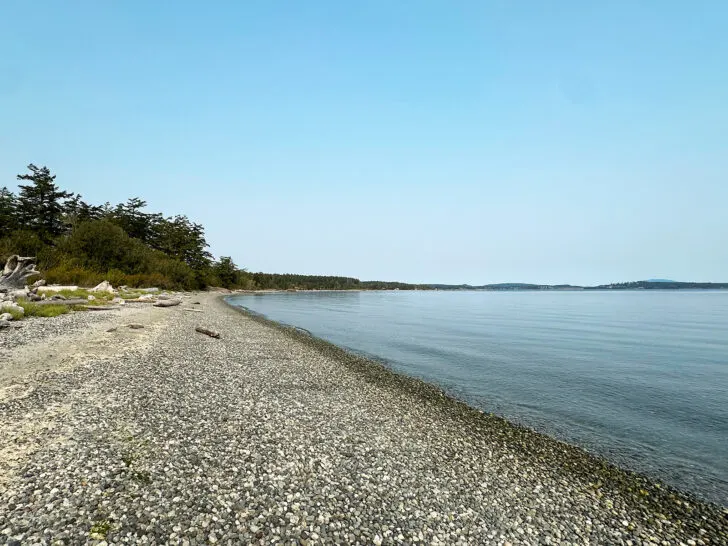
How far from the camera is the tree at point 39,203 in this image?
2805 inches

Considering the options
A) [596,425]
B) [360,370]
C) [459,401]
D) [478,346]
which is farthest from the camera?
[478,346]

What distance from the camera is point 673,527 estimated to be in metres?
8.19

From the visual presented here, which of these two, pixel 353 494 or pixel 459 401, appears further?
pixel 459 401

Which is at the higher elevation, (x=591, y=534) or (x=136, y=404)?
(x=136, y=404)

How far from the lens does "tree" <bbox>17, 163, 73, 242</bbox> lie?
71.2 metres

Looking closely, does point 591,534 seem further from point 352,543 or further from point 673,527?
point 352,543

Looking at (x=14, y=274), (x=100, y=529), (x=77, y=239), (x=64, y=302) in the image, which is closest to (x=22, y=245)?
(x=77, y=239)

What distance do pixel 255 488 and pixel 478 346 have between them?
91.0 feet

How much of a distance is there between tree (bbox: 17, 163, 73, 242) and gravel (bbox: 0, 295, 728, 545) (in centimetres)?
7921

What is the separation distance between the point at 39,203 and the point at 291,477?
9225 centimetres

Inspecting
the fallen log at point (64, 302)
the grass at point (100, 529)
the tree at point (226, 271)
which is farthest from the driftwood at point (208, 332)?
the tree at point (226, 271)

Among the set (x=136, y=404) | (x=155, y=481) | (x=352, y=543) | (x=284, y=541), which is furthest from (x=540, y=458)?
(x=136, y=404)

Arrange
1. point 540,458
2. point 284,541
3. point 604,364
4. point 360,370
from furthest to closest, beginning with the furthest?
point 604,364
point 360,370
point 540,458
point 284,541

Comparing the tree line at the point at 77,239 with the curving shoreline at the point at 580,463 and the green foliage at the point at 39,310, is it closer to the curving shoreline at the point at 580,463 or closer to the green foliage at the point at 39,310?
the green foliage at the point at 39,310
